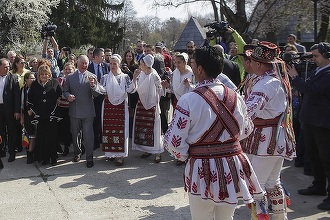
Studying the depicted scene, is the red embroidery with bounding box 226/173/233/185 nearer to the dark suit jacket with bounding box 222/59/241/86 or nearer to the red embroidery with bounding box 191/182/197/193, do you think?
the red embroidery with bounding box 191/182/197/193

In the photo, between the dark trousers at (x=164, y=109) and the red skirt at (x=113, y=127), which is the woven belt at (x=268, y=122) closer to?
the red skirt at (x=113, y=127)

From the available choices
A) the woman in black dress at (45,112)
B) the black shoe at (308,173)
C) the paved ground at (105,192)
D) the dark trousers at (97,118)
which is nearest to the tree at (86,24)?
the dark trousers at (97,118)

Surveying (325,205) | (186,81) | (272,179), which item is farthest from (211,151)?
(186,81)

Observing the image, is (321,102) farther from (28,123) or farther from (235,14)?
(235,14)

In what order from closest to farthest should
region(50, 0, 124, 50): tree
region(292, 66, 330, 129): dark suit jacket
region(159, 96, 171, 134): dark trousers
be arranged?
region(292, 66, 330, 129): dark suit jacket, region(159, 96, 171, 134): dark trousers, region(50, 0, 124, 50): tree

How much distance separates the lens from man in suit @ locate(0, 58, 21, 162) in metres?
6.76

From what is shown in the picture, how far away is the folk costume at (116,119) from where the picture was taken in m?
6.51

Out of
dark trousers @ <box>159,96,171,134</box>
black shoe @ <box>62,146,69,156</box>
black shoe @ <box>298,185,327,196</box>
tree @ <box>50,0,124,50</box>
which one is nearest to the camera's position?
black shoe @ <box>298,185,327,196</box>

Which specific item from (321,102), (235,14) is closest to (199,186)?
(321,102)

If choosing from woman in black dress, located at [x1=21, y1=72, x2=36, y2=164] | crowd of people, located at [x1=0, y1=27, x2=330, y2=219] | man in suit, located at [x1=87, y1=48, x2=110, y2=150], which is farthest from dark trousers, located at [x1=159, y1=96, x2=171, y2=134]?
woman in black dress, located at [x1=21, y1=72, x2=36, y2=164]

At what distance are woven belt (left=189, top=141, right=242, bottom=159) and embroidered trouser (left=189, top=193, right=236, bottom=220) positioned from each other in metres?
0.30

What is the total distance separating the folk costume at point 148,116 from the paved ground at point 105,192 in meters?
0.30

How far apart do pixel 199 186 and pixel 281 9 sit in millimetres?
19518

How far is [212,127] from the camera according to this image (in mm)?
2727
